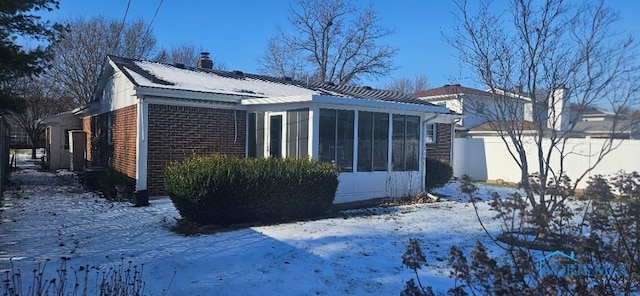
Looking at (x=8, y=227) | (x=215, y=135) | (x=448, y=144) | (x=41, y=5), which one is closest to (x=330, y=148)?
(x=215, y=135)

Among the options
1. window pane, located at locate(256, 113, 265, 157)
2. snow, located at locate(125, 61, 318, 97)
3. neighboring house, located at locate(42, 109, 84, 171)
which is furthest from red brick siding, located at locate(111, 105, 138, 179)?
neighboring house, located at locate(42, 109, 84, 171)

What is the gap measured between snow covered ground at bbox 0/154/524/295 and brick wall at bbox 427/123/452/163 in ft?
26.5

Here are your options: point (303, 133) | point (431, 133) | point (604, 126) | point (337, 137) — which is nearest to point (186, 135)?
point (303, 133)

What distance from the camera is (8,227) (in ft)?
25.1

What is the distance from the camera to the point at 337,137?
10516mm

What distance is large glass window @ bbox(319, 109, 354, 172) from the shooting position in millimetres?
10258

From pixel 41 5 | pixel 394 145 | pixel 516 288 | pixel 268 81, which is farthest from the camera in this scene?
pixel 268 81

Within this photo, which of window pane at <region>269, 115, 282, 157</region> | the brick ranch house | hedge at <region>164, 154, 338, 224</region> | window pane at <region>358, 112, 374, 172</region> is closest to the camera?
hedge at <region>164, 154, 338, 224</region>

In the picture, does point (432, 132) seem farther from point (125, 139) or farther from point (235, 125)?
point (125, 139)

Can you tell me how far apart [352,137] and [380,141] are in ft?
3.22

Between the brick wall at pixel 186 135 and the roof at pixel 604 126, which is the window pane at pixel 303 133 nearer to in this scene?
the brick wall at pixel 186 135

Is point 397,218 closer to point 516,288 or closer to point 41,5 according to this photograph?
point 516,288

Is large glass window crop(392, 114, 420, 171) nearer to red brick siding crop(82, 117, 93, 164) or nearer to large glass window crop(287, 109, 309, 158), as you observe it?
large glass window crop(287, 109, 309, 158)

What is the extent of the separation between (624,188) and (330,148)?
7362mm
